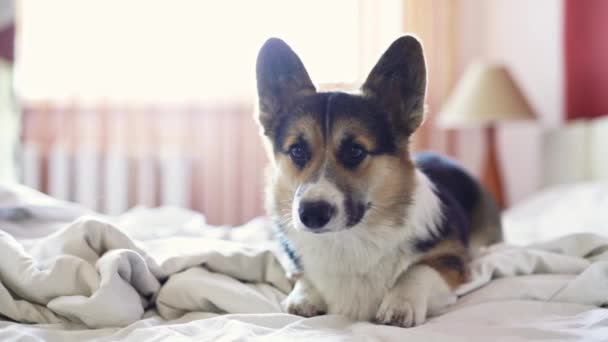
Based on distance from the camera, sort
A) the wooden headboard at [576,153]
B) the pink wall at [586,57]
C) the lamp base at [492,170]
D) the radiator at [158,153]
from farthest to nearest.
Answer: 1. the radiator at [158,153]
2. the lamp base at [492,170]
3. the pink wall at [586,57]
4. the wooden headboard at [576,153]

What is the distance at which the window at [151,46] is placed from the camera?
3818 millimetres

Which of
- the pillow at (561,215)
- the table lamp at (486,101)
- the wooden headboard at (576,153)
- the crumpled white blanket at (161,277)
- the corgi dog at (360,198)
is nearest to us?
the crumpled white blanket at (161,277)

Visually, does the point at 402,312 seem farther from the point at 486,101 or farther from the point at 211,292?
the point at 486,101

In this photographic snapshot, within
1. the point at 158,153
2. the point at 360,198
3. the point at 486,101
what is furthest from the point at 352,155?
the point at 158,153

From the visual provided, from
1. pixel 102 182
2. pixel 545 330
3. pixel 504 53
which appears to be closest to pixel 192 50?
pixel 102 182

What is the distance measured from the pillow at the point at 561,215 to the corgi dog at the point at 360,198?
0.87 m

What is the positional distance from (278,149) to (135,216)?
3.40 ft

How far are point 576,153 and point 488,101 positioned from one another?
561mm

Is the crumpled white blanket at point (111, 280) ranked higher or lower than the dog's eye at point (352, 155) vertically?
lower

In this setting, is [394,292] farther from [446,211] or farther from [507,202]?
[507,202]

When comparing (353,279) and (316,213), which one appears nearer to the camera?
(316,213)

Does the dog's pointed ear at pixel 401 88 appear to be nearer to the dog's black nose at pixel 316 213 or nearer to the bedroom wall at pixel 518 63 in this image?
the dog's black nose at pixel 316 213

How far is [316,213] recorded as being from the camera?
1229 millimetres

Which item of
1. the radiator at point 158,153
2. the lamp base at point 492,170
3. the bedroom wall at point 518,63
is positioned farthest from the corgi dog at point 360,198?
the bedroom wall at point 518,63
